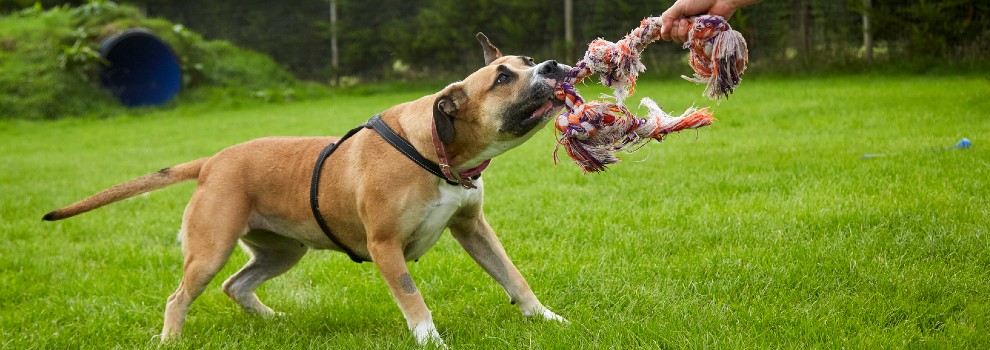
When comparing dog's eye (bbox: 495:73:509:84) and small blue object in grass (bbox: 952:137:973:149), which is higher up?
dog's eye (bbox: 495:73:509:84)

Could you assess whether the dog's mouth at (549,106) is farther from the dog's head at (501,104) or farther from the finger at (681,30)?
the finger at (681,30)

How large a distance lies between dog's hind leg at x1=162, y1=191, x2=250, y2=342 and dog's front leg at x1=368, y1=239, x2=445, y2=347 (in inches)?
33.0

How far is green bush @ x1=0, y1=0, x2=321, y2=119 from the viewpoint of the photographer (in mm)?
18766

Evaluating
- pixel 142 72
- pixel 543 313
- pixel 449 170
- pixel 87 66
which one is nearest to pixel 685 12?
pixel 449 170

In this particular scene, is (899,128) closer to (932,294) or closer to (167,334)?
(932,294)

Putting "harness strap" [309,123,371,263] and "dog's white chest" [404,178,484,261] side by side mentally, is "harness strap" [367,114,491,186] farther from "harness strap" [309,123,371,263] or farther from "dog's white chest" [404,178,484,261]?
"harness strap" [309,123,371,263]

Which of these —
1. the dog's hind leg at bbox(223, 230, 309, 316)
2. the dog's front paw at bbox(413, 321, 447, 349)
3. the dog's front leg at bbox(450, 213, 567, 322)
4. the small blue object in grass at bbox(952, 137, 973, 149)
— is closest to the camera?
the dog's front paw at bbox(413, 321, 447, 349)

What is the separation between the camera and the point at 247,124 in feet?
50.8

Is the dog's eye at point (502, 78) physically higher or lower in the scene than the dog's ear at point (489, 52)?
lower

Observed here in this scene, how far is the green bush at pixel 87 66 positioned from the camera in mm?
18766

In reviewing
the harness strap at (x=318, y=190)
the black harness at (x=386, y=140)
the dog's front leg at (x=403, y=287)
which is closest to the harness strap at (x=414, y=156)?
the black harness at (x=386, y=140)

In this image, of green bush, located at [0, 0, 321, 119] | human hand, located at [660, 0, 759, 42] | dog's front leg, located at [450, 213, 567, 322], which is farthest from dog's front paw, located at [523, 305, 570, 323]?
green bush, located at [0, 0, 321, 119]

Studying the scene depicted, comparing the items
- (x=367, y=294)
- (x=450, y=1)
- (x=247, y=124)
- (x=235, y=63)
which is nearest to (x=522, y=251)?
(x=367, y=294)

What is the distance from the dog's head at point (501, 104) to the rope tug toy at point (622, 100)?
2.7 inches
